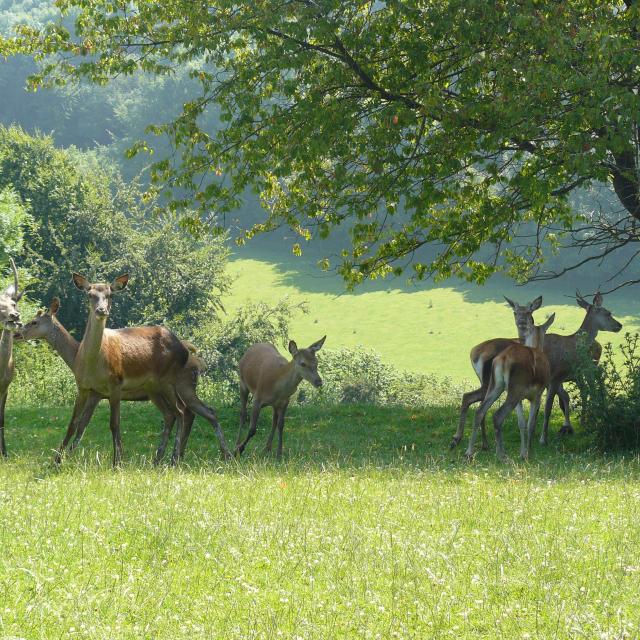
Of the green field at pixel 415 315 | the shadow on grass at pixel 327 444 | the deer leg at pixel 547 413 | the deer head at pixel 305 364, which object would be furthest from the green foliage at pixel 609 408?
the green field at pixel 415 315

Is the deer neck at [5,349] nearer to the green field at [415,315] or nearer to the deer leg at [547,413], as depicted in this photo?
the deer leg at [547,413]

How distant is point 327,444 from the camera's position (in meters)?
15.2

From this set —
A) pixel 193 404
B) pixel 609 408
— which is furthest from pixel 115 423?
pixel 609 408

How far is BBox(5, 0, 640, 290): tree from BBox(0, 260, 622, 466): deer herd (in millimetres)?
2988

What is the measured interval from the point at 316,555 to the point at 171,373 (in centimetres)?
735

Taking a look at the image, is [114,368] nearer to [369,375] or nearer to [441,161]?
[441,161]

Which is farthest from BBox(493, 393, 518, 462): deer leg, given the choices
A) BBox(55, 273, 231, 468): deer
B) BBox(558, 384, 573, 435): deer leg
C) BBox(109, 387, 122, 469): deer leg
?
BBox(109, 387, 122, 469): deer leg

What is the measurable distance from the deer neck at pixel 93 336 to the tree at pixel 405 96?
18.7 feet

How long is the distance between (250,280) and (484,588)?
65689 millimetres

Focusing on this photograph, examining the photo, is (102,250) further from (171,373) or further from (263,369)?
(171,373)

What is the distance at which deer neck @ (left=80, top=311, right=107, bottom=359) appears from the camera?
11883 millimetres

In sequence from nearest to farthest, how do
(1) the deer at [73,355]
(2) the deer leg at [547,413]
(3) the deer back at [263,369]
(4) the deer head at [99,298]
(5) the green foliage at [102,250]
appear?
(4) the deer head at [99,298]
(1) the deer at [73,355]
(3) the deer back at [263,369]
(2) the deer leg at [547,413]
(5) the green foliage at [102,250]

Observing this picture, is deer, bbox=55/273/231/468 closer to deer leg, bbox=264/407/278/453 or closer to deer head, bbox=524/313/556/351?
deer leg, bbox=264/407/278/453

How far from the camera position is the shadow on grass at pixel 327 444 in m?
11.7
